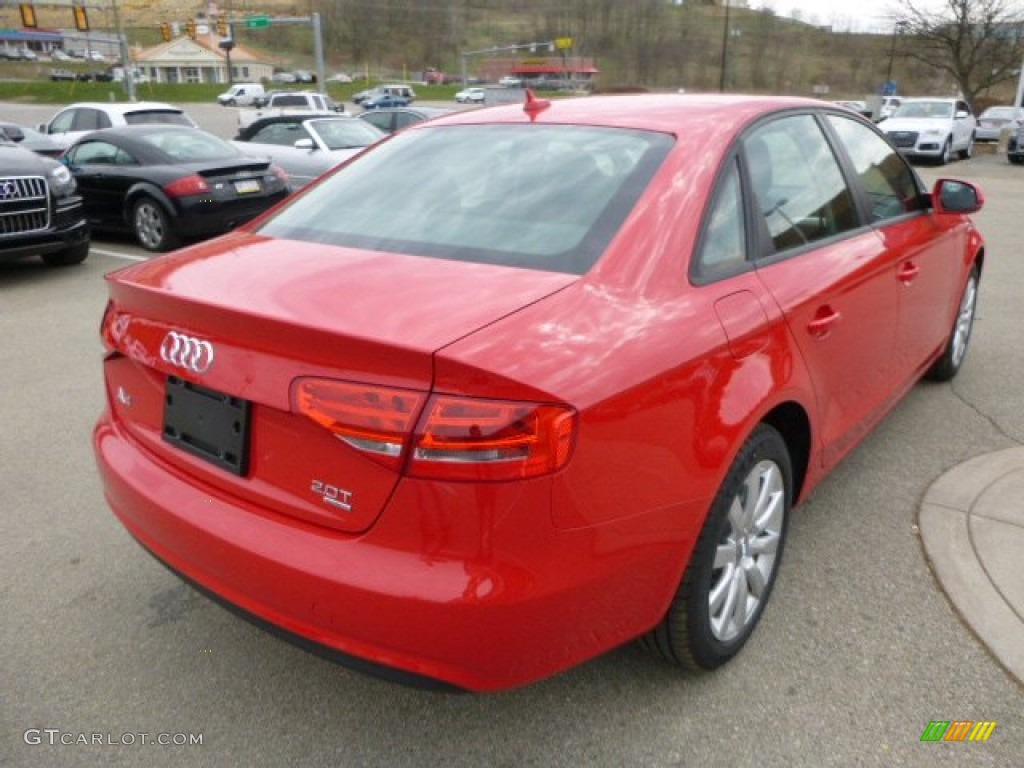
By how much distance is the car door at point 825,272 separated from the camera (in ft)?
8.42

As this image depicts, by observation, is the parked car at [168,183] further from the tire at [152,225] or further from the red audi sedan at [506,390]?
the red audi sedan at [506,390]

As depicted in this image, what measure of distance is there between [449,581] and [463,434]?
31cm

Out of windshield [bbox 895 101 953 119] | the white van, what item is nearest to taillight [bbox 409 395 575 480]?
windshield [bbox 895 101 953 119]

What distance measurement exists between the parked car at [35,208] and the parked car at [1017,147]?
74.3 ft

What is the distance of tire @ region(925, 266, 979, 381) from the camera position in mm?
4613

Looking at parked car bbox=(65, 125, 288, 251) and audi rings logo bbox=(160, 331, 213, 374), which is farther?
parked car bbox=(65, 125, 288, 251)

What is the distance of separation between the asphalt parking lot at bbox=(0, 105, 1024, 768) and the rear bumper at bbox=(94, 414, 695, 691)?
1.43ft

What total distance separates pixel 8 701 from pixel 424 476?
1.57 metres

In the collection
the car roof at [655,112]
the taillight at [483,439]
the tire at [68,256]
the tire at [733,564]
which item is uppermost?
the car roof at [655,112]

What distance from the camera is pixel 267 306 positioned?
194cm

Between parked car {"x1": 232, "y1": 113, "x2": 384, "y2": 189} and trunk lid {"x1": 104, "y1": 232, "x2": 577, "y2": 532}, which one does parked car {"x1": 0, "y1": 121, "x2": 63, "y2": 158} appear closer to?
parked car {"x1": 232, "y1": 113, "x2": 384, "y2": 189}

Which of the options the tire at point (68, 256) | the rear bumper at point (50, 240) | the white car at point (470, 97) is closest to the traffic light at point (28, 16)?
the white car at point (470, 97)

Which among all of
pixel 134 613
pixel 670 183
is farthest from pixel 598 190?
pixel 134 613

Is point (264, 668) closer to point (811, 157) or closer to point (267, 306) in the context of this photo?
point (267, 306)
